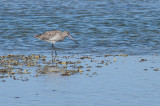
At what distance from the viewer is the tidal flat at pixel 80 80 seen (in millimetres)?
13297

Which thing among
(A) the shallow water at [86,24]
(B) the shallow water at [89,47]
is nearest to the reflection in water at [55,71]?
(B) the shallow water at [89,47]

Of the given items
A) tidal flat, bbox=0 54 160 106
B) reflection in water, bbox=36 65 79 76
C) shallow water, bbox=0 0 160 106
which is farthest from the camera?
reflection in water, bbox=36 65 79 76

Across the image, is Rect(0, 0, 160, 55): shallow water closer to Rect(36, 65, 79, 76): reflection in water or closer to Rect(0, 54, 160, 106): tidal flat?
Rect(0, 54, 160, 106): tidal flat

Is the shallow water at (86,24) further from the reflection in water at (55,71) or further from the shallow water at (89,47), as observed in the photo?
the reflection in water at (55,71)

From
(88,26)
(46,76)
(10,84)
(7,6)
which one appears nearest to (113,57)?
(46,76)

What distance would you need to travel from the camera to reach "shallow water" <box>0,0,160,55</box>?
2636 centimetres

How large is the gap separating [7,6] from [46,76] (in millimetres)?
33559

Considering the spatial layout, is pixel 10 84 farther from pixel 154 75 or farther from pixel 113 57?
pixel 113 57

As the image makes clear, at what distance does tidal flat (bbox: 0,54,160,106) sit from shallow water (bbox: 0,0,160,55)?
4268mm

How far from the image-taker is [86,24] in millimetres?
36844

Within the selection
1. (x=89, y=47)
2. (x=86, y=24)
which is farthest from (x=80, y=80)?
(x=86, y=24)

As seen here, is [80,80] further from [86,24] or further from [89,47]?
[86,24]

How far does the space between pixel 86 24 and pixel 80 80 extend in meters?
21.2

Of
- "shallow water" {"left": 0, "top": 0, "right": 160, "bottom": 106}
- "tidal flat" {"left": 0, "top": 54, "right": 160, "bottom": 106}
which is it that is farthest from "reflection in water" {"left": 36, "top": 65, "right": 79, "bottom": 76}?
"shallow water" {"left": 0, "top": 0, "right": 160, "bottom": 106}
